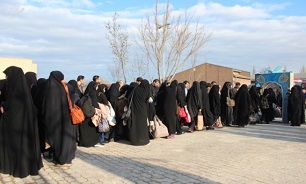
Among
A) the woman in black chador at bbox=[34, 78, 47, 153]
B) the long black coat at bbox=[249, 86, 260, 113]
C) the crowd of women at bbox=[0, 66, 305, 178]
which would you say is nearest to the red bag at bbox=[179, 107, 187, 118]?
the crowd of women at bbox=[0, 66, 305, 178]

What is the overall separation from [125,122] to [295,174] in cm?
432

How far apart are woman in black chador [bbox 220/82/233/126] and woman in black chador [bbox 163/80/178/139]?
3.51 metres

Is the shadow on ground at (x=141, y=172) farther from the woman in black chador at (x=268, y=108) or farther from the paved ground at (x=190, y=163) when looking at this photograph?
the woman in black chador at (x=268, y=108)

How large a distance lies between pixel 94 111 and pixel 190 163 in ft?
8.08

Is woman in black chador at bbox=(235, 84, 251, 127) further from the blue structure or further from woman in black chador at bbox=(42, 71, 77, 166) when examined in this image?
woman in black chador at bbox=(42, 71, 77, 166)

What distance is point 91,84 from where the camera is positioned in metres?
7.97

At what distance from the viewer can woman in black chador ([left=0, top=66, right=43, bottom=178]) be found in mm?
5387

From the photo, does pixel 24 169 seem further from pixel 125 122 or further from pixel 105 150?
pixel 125 122

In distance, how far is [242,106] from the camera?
41.4 feet

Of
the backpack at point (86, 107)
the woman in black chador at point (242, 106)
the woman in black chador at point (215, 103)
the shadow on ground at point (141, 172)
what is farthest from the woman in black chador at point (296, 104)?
the backpack at point (86, 107)

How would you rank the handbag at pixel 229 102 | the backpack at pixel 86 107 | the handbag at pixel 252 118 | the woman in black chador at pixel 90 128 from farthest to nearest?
the handbag at pixel 252 118
the handbag at pixel 229 102
the woman in black chador at pixel 90 128
the backpack at pixel 86 107

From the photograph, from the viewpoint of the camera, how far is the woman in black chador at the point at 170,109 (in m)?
9.59

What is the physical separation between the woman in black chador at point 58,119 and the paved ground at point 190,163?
0.32 meters

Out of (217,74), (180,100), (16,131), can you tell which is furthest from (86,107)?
(217,74)
